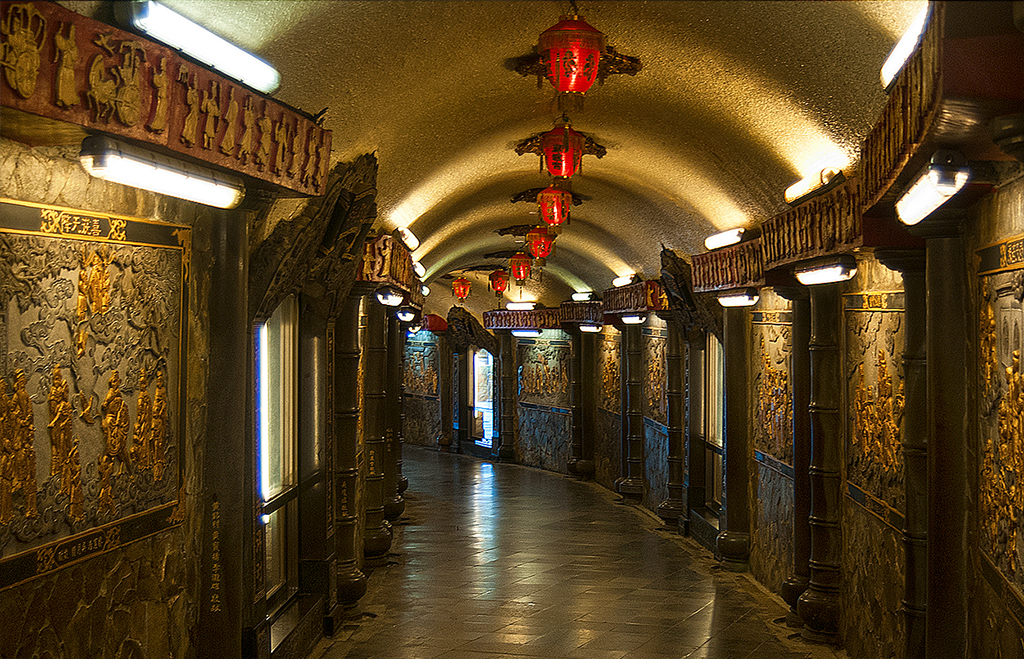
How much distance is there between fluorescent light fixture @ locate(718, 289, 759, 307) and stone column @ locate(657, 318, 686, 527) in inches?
132

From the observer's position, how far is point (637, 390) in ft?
50.7

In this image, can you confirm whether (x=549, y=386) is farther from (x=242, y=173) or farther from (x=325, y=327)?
(x=242, y=173)

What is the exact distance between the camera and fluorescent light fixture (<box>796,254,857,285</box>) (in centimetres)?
596

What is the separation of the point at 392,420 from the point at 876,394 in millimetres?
8267

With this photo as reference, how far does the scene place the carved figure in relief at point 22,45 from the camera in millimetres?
2596

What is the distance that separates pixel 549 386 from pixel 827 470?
13027mm

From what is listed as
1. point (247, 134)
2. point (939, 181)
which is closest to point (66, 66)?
point (247, 134)

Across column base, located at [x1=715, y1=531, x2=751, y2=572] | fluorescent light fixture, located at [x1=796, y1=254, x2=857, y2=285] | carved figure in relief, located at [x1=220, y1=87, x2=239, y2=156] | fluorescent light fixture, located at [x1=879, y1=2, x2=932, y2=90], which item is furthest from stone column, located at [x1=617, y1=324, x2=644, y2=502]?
carved figure in relief, located at [x1=220, y1=87, x2=239, y2=156]

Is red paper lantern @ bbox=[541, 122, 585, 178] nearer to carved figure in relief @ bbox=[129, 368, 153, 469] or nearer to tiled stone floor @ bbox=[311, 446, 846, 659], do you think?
carved figure in relief @ bbox=[129, 368, 153, 469]

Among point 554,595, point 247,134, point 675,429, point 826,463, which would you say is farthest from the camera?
point 675,429

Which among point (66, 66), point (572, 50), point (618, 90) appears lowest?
point (66, 66)

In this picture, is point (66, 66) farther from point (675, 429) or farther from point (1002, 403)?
point (675, 429)

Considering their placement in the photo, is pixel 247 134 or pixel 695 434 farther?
pixel 695 434

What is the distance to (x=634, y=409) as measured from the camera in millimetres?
15500
